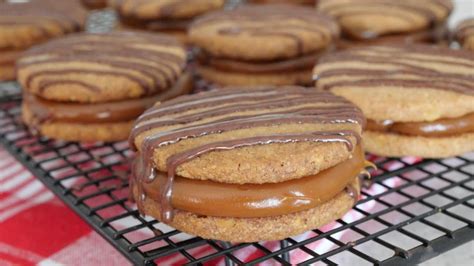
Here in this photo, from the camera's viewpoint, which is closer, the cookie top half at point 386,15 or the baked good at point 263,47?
the baked good at point 263,47

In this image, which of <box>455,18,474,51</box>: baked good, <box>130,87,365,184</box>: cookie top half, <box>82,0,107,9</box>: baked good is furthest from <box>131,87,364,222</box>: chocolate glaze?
<box>82,0,107,9</box>: baked good

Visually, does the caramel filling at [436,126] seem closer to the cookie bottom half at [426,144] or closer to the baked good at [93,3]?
the cookie bottom half at [426,144]

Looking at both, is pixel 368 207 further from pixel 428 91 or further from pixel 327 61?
pixel 327 61

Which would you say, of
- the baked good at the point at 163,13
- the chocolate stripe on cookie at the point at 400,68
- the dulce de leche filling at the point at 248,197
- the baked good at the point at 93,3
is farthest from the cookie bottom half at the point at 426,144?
the baked good at the point at 93,3

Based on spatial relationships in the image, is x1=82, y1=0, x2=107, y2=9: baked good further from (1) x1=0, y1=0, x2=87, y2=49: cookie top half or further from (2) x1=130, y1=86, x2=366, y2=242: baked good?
(2) x1=130, y1=86, x2=366, y2=242: baked good

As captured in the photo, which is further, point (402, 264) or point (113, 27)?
point (113, 27)

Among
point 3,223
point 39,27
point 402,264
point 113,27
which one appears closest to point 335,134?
point 402,264
